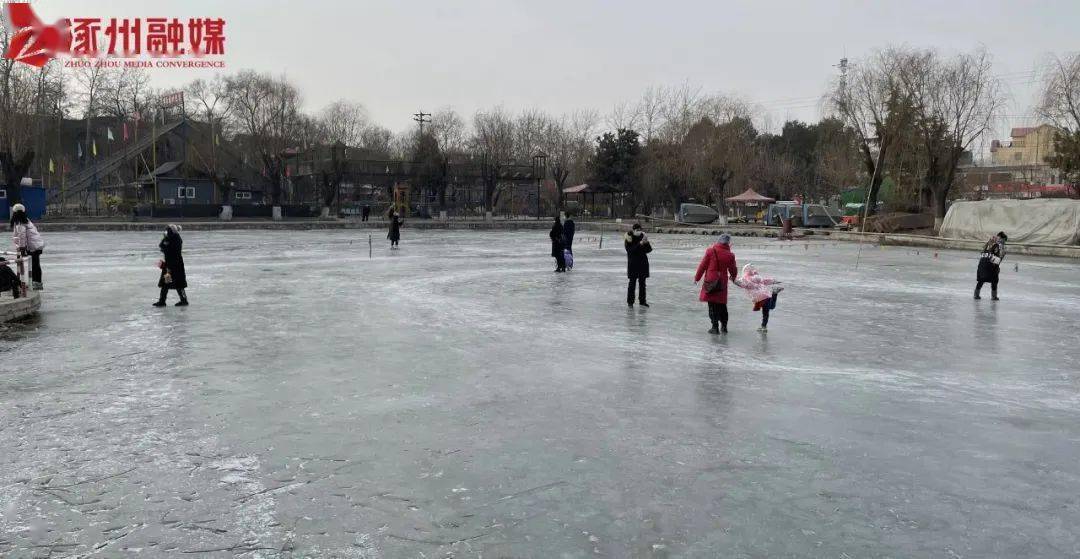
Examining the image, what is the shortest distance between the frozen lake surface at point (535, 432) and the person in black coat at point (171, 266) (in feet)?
1.42

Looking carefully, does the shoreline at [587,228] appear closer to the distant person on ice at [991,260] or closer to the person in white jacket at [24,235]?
the distant person on ice at [991,260]

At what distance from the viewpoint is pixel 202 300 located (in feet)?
48.3

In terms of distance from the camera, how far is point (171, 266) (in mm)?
13773

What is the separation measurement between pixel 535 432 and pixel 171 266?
9.70 metres

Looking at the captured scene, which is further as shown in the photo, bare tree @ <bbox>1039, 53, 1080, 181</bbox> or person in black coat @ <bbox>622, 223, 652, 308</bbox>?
bare tree @ <bbox>1039, 53, 1080, 181</bbox>

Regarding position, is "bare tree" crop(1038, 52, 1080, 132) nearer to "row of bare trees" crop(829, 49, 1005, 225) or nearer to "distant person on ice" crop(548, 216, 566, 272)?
"row of bare trees" crop(829, 49, 1005, 225)

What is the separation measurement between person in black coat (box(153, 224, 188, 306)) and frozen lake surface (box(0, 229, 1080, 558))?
43 cm

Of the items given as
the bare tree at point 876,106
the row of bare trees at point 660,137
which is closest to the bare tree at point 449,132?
the row of bare trees at point 660,137

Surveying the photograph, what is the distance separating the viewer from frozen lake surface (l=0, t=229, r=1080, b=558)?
14.8 ft

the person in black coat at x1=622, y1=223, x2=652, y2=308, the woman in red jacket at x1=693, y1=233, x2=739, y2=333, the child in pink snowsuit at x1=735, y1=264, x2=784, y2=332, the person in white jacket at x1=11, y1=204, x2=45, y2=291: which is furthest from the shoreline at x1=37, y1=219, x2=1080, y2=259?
the person in white jacket at x1=11, y1=204, x2=45, y2=291

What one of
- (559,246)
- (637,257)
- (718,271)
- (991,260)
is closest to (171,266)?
(637,257)

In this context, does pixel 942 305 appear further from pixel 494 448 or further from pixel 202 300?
pixel 202 300

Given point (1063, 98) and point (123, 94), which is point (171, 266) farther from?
point (123, 94)

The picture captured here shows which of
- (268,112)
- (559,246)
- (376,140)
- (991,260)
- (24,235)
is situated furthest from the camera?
(376,140)
